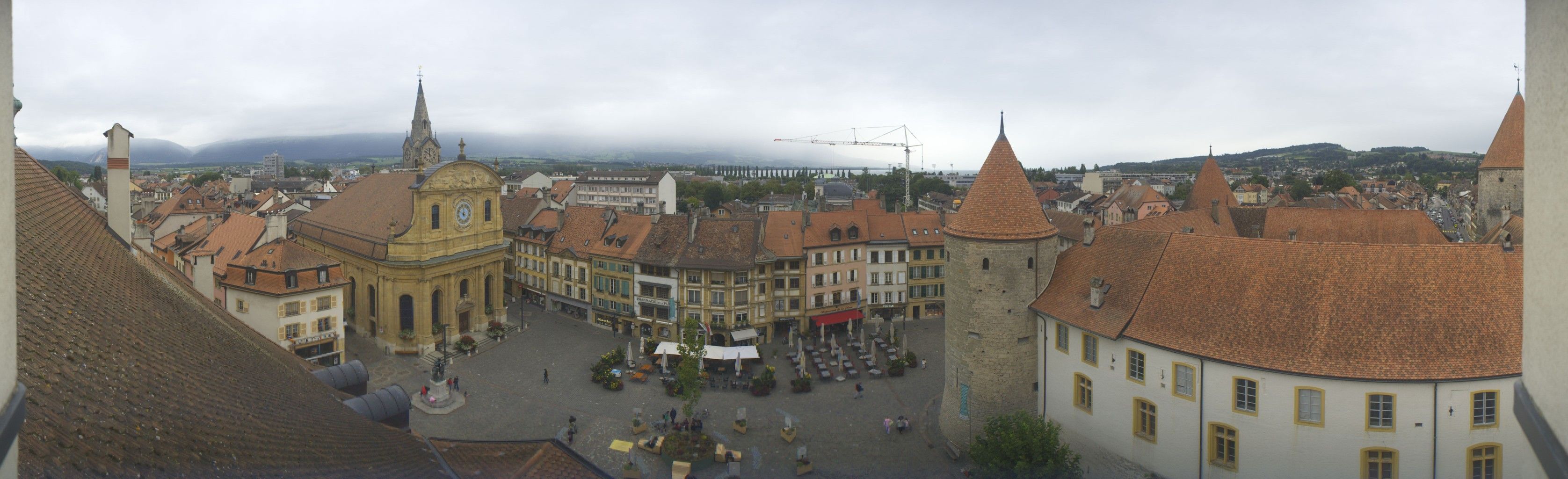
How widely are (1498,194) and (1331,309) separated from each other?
35.7 metres

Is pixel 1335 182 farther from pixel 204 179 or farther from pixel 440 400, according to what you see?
pixel 204 179

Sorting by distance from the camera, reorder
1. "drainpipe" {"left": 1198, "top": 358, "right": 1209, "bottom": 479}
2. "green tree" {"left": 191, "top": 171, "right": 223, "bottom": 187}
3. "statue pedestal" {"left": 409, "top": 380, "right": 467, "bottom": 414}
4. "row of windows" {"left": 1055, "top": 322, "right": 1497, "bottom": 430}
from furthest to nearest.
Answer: "green tree" {"left": 191, "top": 171, "right": 223, "bottom": 187}, "statue pedestal" {"left": 409, "top": 380, "right": 467, "bottom": 414}, "drainpipe" {"left": 1198, "top": 358, "right": 1209, "bottom": 479}, "row of windows" {"left": 1055, "top": 322, "right": 1497, "bottom": 430}

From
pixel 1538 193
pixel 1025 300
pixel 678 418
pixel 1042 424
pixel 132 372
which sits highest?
pixel 1538 193

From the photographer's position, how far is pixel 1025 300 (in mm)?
28500

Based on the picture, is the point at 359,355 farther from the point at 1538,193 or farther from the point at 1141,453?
the point at 1538,193

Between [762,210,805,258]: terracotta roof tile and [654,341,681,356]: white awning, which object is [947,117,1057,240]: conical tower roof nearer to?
[654,341,681,356]: white awning

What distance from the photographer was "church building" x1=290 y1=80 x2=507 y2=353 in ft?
144

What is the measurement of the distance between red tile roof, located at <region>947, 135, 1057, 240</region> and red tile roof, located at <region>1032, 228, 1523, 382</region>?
3.90m

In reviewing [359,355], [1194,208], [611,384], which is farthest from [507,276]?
[1194,208]

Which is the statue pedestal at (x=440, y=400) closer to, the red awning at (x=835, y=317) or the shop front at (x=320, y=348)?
the shop front at (x=320, y=348)

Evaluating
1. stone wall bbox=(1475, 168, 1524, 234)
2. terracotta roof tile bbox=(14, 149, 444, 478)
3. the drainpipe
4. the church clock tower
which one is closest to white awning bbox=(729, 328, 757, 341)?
the drainpipe

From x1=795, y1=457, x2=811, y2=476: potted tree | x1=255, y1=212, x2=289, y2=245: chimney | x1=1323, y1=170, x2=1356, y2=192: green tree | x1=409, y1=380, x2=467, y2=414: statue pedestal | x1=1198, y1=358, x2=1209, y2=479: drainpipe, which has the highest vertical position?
x1=1323, y1=170, x2=1356, y2=192: green tree

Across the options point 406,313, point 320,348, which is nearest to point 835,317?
point 406,313

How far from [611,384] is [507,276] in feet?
84.4
